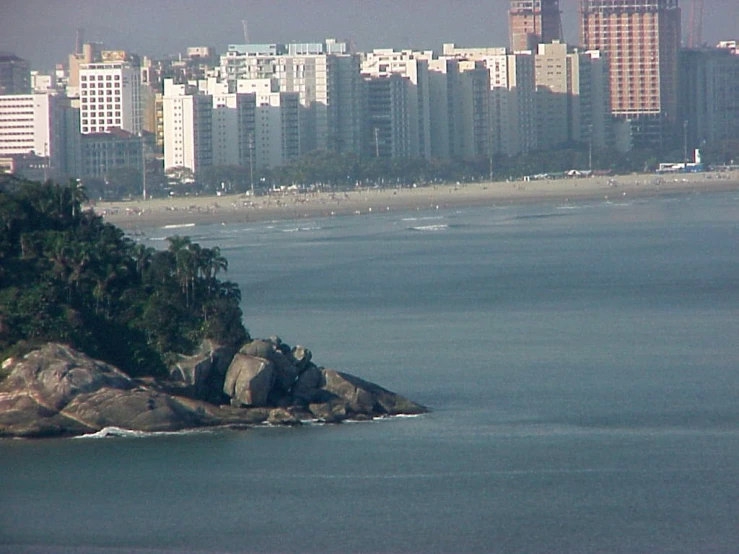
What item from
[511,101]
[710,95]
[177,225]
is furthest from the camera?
[710,95]

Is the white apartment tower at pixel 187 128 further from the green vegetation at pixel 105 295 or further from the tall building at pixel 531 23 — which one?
the green vegetation at pixel 105 295

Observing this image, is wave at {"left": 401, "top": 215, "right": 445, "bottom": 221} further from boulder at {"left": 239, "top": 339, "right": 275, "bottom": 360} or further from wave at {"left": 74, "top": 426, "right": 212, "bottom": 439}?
wave at {"left": 74, "top": 426, "right": 212, "bottom": 439}

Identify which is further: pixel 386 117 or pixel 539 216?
pixel 386 117

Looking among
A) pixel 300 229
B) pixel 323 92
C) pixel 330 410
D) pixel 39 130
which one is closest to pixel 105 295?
pixel 330 410

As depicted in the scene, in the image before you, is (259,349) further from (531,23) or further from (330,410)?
(531,23)

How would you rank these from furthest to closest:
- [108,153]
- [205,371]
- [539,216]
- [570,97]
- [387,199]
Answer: [570,97] < [108,153] < [387,199] < [539,216] < [205,371]

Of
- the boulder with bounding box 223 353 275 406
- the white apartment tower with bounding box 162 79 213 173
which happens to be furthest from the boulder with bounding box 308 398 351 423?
the white apartment tower with bounding box 162 79 213 173

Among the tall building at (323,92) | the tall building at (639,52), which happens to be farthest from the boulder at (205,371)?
the tall building at (639,52)

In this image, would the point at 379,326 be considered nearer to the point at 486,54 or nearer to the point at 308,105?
the point at 308,105
